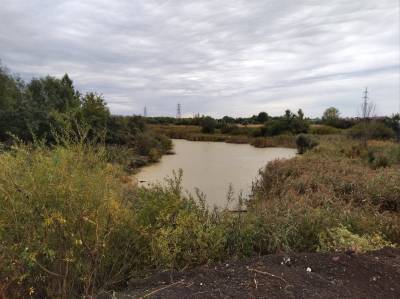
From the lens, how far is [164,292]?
8.59ft

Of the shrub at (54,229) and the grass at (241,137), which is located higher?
the shrub at (54,229)

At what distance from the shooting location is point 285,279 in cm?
274

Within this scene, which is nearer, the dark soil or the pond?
the dark soil

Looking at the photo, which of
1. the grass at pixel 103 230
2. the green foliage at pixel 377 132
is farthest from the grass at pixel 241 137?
the grass at pixel 103 230

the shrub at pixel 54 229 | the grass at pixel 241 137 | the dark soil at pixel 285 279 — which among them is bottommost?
the grass at pixel 241 137

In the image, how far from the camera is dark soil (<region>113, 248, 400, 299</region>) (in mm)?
2594

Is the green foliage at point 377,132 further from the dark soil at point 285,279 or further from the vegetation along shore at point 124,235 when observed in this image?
the dark soil at point 285,279

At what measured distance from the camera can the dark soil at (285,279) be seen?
102 inches

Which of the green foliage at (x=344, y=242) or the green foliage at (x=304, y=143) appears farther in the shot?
the green foliage at (x=304, y=143)

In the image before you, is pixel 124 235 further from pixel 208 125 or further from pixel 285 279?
pixel 208 125

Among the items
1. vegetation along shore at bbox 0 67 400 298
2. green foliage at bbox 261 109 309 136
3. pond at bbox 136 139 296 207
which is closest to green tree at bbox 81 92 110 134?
pond at bbox 136 139 296 207

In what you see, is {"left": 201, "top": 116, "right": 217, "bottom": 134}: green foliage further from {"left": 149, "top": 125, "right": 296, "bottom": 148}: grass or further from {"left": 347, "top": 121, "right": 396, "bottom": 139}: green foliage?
{"left": 347, "top": 121, "right": 396, "bottom": 139}: green foliage

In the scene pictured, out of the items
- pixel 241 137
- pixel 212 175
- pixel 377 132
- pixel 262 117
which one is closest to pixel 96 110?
pixel 212 175

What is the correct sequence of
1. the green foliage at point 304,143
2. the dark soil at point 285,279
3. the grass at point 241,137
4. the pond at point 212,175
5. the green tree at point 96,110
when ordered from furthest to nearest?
the grass at point 241,137 < the green foliage at point 304,143 < the green tree at point 96,110 < the pond at point 212,175 < the dark soil at point 285,279
